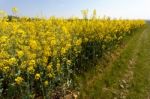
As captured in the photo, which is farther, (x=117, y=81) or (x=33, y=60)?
(x=117, y=81)

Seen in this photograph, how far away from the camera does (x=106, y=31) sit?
53.5 feet

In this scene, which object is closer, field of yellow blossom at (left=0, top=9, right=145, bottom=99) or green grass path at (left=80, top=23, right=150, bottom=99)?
field of yellow blossom at (left=0, top=9, right=145, bottom=99)

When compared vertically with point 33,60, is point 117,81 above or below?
below

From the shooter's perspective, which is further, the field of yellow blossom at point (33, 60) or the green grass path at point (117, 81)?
the green grass path at point (117, 81)

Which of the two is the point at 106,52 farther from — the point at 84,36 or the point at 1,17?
the point at 1,17

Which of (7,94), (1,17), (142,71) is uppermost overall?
(1,17)

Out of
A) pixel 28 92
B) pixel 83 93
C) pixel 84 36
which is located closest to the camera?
pixel 28 92

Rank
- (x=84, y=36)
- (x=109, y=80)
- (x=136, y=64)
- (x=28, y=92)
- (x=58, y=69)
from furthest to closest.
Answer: (x=136, y=64)
(x=84, y=36)
(x=109, y=80)
(x=58, y=69)
(x=28, y=92)

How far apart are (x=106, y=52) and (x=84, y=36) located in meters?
2.98

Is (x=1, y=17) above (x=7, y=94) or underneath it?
above

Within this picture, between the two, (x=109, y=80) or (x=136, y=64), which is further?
(x=136, y=64)

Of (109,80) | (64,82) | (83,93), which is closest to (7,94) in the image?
(64,82)

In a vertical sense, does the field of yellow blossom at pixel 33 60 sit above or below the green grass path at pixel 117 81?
above

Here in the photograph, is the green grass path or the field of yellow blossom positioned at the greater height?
the field of yellow blossom
